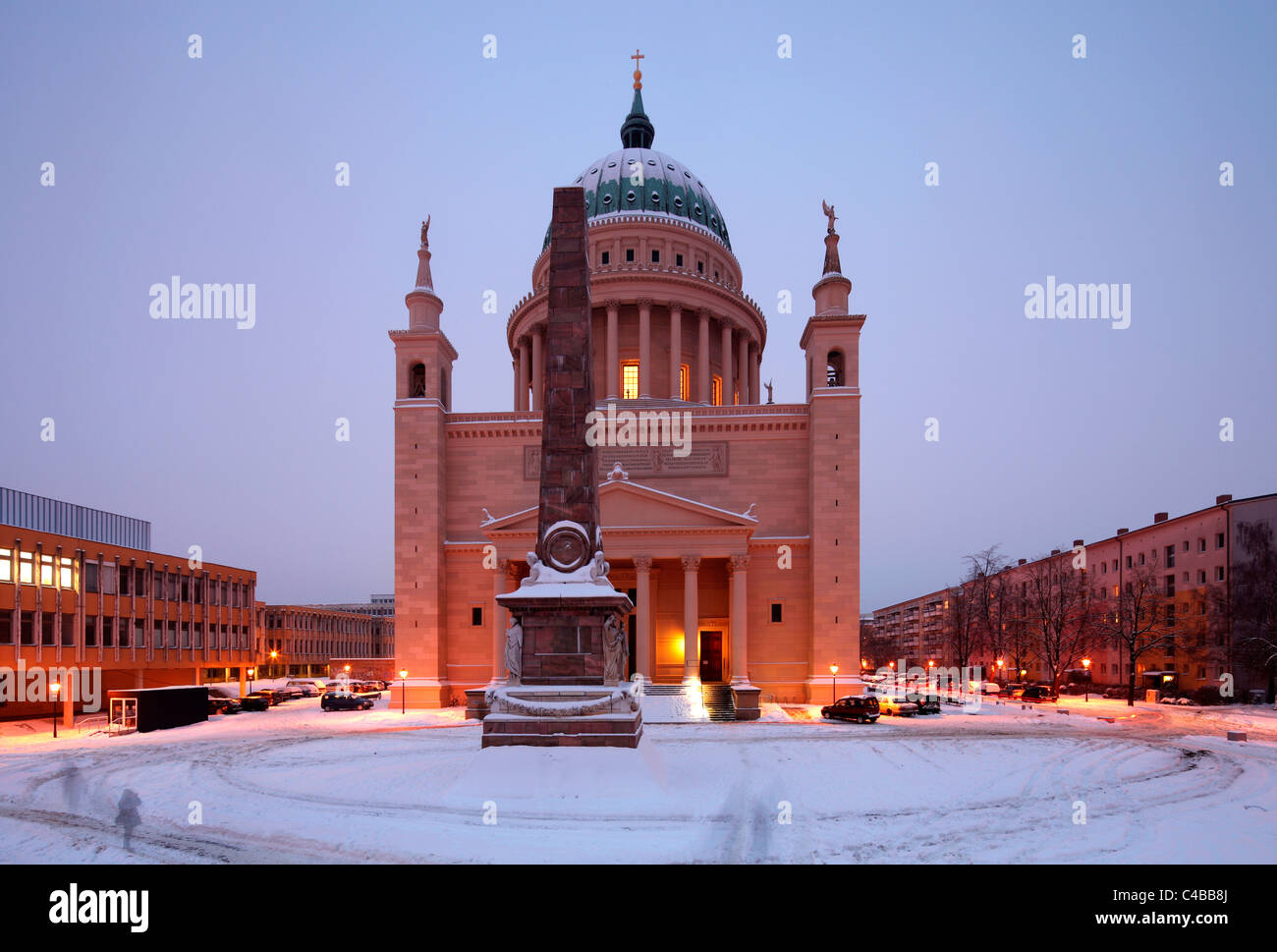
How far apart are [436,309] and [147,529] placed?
99.5 feet

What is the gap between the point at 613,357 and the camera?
60031mm

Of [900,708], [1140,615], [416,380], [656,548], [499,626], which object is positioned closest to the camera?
[900,708]

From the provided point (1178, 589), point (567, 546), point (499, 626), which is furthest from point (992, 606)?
point (567, 546)

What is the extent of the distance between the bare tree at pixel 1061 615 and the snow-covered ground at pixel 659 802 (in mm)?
27382

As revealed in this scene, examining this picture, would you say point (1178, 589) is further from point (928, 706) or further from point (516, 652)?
point (516, 652)

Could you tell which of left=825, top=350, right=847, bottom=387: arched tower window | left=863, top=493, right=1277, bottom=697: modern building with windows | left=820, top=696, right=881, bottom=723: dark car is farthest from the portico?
left=863, top=493, right=1277, bottom=697: modern building with windows

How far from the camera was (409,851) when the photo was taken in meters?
11.8

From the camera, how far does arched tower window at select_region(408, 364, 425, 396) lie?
48.5 m

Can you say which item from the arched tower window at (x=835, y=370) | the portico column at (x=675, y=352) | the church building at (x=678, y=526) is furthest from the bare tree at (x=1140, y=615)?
the portico column at (x=675, y=352)

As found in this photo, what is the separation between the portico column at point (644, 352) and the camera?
195ft

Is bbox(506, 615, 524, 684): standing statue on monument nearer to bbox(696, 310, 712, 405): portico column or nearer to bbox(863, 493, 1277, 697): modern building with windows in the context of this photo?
bbox(696, 310, 712, 405): portico column

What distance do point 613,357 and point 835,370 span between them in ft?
61.9

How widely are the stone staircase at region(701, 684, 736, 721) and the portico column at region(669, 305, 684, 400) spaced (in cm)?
2514

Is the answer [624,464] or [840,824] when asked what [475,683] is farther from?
[840,824]
